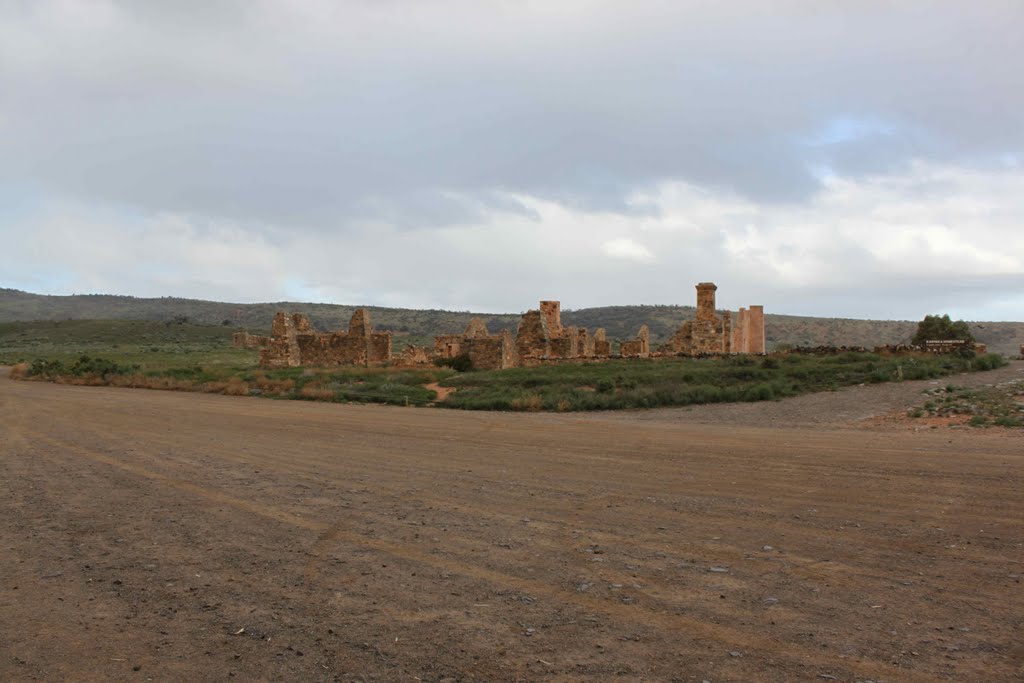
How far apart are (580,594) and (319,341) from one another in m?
33.4

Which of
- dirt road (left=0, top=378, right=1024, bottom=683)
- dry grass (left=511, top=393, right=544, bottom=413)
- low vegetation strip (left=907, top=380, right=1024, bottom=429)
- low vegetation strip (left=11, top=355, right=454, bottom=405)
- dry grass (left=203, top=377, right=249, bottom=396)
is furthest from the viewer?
dry grass (left=203, top=377, right=249, bottom=396)

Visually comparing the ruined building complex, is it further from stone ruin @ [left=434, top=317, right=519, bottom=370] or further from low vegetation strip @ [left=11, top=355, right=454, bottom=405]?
low vegetation strip @ [left=11, top=355, right=454, bottom=405]

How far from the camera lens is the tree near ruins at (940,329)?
4984cm

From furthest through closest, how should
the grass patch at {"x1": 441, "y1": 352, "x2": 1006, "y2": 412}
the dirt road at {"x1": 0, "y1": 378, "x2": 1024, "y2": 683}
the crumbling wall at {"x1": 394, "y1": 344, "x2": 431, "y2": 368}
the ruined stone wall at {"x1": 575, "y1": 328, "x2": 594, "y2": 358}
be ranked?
the ruined stone wall at {"x1": 575, "y1": 328, "x2": 594, "y2": 358}
the crumbling wall at {"x1": 394, "y1": 344, "x2": 431, "y2": 368}
the grass patch at {"x1": 441, "y1": 352, "x2": 1006, "y2": 412}
the dirt road at {"x1": 0, "y1": 378, "x2": 1024, "y2": 683}

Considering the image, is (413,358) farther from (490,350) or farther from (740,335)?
(740,335)

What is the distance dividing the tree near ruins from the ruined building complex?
19.4 m

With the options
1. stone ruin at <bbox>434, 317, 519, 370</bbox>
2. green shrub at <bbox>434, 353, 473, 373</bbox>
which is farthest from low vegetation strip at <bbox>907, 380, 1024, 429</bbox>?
green shrub at <bbox>434, 353, 473, 373</bbox>

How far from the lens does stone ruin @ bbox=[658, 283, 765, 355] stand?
36.1 meters

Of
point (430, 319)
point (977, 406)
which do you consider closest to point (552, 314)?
point (977, 406)

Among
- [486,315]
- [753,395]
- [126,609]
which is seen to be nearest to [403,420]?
[753,395]

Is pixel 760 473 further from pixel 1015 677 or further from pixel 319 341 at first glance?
pixel 319 341

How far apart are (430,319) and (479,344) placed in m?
78.4

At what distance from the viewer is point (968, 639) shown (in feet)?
13.9

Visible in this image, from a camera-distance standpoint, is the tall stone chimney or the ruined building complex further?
the tall stone chimney
